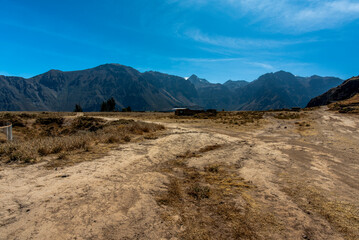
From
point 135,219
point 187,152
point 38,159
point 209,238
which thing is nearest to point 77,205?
point 135,219

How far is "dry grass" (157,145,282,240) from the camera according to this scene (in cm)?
398

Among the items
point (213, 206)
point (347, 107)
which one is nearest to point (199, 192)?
point (213, 206)

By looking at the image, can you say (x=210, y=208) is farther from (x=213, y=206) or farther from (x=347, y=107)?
(x=347, y=107)

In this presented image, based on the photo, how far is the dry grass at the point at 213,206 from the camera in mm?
3980

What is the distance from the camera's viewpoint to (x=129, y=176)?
687cm

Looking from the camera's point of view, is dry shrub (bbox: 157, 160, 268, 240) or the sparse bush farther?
the sparse bush

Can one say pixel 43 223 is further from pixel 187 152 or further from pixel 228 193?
pixel 187 152

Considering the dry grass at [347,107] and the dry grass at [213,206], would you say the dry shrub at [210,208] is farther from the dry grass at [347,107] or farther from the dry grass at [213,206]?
the dry grass at [347,107]

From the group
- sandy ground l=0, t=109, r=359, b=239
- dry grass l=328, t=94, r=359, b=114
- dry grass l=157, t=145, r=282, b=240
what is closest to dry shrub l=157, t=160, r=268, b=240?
dry grass l=157, t=145, r=282, b=240

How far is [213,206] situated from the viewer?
4984 mm

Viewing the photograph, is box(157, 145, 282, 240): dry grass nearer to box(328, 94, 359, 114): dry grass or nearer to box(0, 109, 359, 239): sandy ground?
box(0, 109, 359, 239): sandy ground

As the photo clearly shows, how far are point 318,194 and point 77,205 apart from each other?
7434 mm

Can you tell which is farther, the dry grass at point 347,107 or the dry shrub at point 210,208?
the dry grass at point 347,107

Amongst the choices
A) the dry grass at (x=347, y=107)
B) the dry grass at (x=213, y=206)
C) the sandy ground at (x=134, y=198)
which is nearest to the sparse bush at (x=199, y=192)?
the dry grass at (x=213, y=206)
